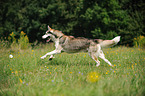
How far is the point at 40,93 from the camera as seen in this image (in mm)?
2400

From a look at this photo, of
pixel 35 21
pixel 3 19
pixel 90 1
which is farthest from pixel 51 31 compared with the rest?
pixel 3 19

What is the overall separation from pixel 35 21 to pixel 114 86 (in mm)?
20097

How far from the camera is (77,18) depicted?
20859 mm

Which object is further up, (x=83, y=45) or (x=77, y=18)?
(x=77, y=18)

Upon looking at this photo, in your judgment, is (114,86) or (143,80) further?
(143,80)

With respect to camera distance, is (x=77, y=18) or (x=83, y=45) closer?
(x=83, y=45)

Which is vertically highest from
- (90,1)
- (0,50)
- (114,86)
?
(90,1)

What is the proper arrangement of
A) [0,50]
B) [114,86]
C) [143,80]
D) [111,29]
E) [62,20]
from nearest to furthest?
[114,86] < [143,80] < [0,50] < [111,29] < [62,20]

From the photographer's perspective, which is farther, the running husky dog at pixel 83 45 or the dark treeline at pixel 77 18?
the dark treeline at pixel 77 18

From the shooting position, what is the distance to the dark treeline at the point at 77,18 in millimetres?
17266

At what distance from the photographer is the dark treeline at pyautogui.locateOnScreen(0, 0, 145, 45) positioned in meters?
17.3

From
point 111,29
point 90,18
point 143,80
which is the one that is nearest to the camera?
point 143,80

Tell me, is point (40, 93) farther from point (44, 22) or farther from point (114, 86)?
point (44, 22)

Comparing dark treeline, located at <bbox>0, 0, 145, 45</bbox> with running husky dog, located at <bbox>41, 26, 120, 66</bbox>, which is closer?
running husky dog, located at <bbox>41, 26, 120, 66</bbox>
